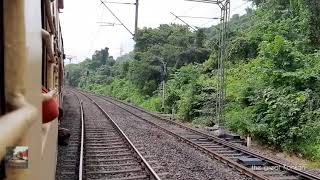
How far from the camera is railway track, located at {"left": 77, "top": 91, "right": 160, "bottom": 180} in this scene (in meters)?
8.23

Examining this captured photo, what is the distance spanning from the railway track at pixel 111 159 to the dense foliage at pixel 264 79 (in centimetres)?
494

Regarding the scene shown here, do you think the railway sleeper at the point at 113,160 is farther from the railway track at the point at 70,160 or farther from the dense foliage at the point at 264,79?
the dense foliage at the point at 264,79

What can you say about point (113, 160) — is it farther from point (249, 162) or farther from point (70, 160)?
point (249, 162)

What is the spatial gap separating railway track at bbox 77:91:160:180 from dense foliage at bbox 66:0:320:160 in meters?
4.94

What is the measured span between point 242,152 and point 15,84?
412 inches

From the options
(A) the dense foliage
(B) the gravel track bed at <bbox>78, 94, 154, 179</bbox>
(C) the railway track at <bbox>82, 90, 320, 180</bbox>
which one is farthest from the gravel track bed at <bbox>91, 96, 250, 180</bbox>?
(A) the dense foliage

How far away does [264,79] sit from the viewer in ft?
52.6

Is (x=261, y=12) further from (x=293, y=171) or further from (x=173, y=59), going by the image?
(x=293, y=171)

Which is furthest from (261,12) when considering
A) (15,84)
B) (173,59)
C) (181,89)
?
(15,84)

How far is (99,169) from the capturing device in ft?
28.7

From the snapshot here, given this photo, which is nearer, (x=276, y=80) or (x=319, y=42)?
(x=276, y=80)

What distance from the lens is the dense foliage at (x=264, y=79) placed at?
13.2 meters

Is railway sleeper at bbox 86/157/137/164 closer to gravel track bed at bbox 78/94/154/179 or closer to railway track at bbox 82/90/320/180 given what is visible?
gravel track bed at bbox 78/94/154/179

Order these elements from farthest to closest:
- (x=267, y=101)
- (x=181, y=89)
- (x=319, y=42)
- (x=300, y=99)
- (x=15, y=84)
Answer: (x=181, y=89), (x=319, y=42), (x=267, y=101), (x=300, y=99), (x=15, y=84)
